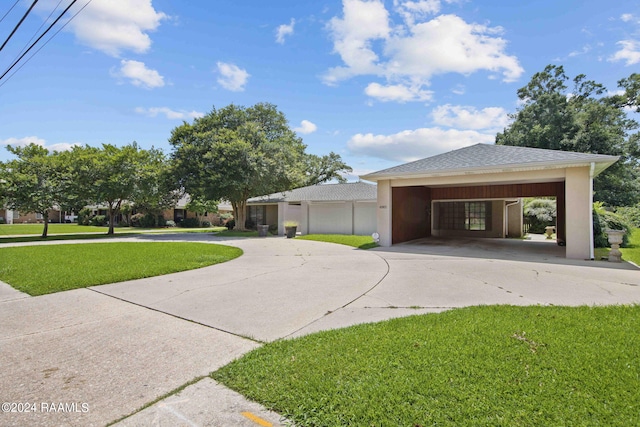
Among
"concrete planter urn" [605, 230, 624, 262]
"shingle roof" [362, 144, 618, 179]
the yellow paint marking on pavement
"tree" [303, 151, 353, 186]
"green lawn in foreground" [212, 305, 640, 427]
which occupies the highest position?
"tree" [303, 151, 353, 186]

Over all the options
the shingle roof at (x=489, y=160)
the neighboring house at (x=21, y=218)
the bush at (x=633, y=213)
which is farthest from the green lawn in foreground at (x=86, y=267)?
the neighboring house at (x=21, y=218)

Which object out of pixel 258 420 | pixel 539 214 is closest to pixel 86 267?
pixel 258 420

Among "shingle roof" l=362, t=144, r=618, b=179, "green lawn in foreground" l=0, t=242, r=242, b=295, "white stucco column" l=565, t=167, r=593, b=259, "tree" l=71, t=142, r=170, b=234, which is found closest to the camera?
"green lawn in foreground" l=0, t=242, r=242, b=295

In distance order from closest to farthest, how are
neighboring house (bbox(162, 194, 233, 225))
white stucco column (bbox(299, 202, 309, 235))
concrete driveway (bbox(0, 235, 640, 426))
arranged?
concrete driveway (bbox(0, 235, 640, 426))
white stucco column (bbox(299, 202, 309, 235))
neighboring house (bbox(162, 194, 233, 225))

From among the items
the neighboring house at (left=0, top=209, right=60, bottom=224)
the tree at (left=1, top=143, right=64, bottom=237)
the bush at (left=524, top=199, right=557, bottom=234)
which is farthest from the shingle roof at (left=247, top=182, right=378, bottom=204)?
the neighboring house at (left=0, top=209, right=60, bottom=224)

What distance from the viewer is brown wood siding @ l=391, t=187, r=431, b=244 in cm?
1429

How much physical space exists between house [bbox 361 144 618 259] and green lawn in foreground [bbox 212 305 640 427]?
7200 millimetres

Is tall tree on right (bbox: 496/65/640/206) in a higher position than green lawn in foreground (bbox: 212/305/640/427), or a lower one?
higher

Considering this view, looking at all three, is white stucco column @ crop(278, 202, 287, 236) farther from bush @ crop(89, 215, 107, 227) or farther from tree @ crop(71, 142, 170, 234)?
bush @ crop(89, 215, 107, 227)

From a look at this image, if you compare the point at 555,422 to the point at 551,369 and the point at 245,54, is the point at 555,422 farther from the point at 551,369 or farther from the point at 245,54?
the point at 245,54

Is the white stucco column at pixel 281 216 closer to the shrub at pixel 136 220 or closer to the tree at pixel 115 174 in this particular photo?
the tree at pixel 115 174

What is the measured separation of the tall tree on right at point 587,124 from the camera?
2119 cm

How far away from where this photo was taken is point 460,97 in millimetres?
15945

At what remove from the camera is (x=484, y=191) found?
1678cm
